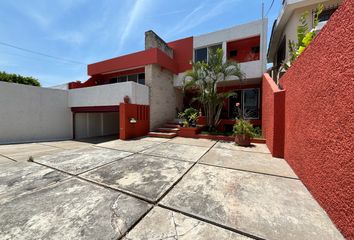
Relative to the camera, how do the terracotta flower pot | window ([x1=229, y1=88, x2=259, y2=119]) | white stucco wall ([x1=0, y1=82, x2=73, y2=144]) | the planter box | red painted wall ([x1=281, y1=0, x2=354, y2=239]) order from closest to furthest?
red painted wall ([x1=281, y1=0, x2=354, y2=239])
the terracotta flower pot
white stucco wall ([x1=0, y1=82, x2=73, y2=144])
the planter box
window ([x1=229, y1=88, x2=259, y2=119])

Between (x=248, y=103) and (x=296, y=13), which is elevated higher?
(x=296, y=13)

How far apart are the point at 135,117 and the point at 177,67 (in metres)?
Answer: 5.29

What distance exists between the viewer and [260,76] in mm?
8750

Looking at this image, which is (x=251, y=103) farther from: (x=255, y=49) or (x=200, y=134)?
(x=200, y=134)

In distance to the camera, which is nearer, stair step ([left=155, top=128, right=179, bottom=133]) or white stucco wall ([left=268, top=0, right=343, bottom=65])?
white stucco wall ([left=268, top=0, right=343, bottom=65])

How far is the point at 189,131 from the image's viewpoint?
27.6ft

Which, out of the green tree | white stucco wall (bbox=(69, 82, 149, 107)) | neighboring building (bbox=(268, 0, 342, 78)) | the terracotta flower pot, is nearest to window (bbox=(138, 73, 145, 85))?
white stucco wall (bbox=(69, 82, 149, 107))

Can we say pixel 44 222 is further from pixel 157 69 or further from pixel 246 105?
pixel 246 105

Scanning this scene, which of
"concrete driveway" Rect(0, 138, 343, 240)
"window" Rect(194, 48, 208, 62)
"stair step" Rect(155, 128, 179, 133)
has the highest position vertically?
"window" Rect(194, 48, 208, 62)

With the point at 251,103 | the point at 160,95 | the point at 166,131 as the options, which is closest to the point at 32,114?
the point at 160,95

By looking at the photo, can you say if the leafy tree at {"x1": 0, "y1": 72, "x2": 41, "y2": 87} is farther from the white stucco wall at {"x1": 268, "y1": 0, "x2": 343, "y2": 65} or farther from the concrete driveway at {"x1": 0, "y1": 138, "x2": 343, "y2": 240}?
the white stucco wall at {"x1": 268, "y1": 0, "x2": 343, "y2": 65}

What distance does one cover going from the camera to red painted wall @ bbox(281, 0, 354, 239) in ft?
5.56

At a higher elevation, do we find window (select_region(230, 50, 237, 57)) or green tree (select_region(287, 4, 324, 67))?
window (select_region(230, 50, 237, 57))

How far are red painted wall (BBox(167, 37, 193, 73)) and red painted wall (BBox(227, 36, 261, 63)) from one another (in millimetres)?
A: 2723
